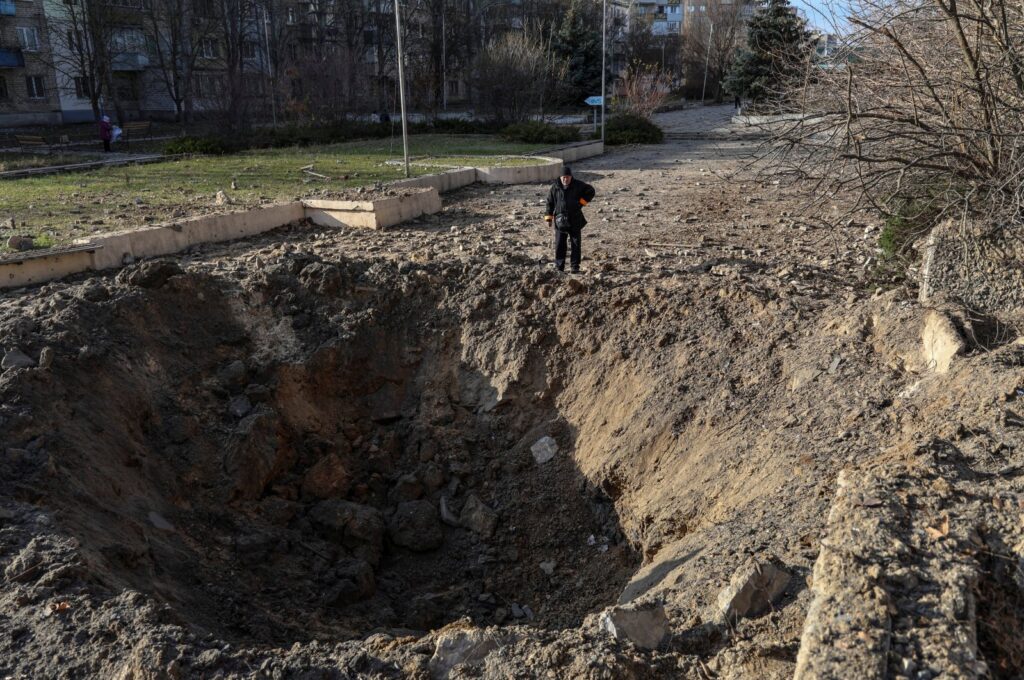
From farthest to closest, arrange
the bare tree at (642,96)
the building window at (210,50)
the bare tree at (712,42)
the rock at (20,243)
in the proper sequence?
the bare tree at (712,42) → the building window at (210,50) → the bare tree at (642,96) → the rock at (20,243)

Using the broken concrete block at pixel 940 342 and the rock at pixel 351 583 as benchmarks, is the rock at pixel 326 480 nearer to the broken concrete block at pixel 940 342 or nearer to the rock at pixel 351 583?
the rock at pixel 351 583

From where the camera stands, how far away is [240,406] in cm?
734

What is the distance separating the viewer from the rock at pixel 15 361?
20.7 feet

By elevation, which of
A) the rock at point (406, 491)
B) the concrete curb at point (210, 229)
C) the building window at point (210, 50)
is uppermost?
the building window at point (210, 50)

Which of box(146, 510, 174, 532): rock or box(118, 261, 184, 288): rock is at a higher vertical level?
box(118, 261, 184, 288): rock

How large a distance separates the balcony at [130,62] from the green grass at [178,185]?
801 inches

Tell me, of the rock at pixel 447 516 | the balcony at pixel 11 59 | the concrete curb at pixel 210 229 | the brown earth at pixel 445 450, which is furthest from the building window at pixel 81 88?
the rock at pixel 447 516

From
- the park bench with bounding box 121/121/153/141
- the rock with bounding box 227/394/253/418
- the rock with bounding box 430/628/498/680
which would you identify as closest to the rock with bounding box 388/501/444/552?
the rock with bounding box 227/394/253/418

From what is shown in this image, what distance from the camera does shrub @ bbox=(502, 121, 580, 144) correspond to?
26.5 m

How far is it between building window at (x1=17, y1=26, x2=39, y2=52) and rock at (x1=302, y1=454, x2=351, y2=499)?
1484 inches

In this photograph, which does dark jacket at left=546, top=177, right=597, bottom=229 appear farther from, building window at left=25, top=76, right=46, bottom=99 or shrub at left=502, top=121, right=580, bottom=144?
building window at left=25, top=76, right=46, bottom=99

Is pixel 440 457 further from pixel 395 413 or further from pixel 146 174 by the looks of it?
pixel 146 174

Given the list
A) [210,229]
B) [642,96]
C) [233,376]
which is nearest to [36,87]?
[642,96]

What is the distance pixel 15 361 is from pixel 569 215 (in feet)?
17.8
